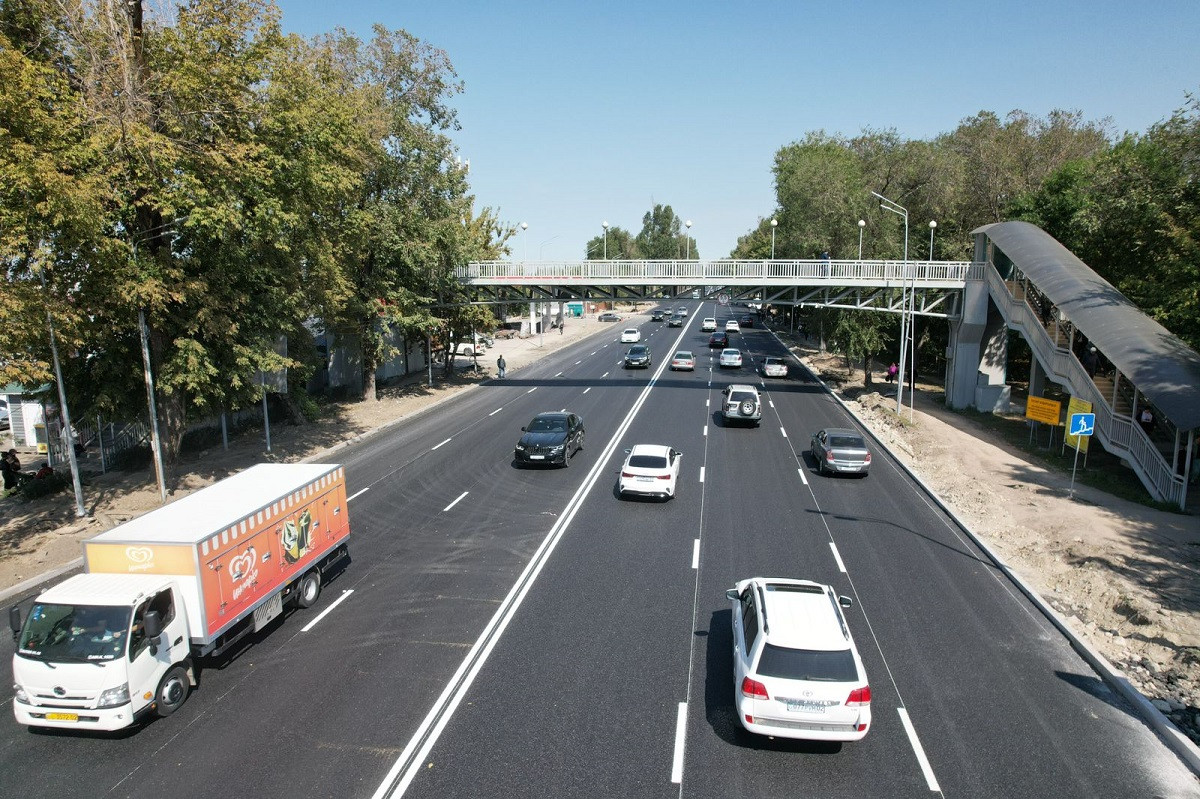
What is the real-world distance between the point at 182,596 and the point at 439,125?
34.5m

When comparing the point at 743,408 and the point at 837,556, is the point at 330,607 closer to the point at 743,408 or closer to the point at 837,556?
the point at 837,556

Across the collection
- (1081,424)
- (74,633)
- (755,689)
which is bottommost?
(755,689)

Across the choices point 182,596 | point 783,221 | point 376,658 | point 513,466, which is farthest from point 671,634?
point 783,221

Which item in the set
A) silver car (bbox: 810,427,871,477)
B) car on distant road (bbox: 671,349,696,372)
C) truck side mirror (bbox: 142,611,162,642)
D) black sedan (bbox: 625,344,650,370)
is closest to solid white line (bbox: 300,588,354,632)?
truck side mirror (bbox: 142,611,162,642)

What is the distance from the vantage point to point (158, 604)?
9945 millimetres

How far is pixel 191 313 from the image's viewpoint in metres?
21.8

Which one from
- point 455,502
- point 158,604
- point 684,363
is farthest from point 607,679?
point 684,363

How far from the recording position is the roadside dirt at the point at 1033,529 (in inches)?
498

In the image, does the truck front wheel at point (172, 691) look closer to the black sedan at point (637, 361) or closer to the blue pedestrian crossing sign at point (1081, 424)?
the blue pedestrian crossing sign at point (1081, 424)

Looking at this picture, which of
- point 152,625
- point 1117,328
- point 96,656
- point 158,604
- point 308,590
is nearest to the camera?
point 96,656

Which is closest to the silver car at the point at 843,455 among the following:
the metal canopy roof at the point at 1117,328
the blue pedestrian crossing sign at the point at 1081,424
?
the blue pedestrian crossing sign at the point at 1081,424

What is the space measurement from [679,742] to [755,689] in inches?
50.4

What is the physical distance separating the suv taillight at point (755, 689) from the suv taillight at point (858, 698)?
977 mm

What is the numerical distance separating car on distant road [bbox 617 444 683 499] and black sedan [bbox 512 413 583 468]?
3599 mm
